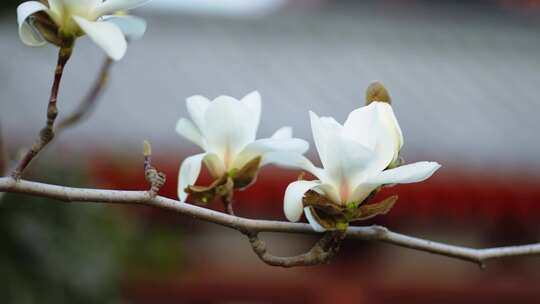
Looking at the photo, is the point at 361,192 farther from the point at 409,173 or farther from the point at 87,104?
the point at 87,104

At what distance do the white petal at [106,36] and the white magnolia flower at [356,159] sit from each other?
12 centimetres

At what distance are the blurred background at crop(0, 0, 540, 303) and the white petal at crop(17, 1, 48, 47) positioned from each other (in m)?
1.04

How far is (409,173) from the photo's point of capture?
49 centimetres

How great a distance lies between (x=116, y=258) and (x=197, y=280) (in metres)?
0.92

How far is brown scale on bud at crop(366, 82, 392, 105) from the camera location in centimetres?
52

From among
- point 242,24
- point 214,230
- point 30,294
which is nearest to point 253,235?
point 30,294

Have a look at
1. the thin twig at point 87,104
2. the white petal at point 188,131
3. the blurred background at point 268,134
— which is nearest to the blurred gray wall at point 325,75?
the blurred background at point 268,134

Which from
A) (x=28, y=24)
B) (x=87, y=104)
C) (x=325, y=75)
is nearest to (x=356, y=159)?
(x=28, y=24)

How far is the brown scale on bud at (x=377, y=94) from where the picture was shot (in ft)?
1.71

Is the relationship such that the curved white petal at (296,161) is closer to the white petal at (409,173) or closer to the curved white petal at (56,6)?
the white petal at (409,173)

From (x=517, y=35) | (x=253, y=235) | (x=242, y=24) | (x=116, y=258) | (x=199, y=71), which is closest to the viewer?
(x=253, y=235)

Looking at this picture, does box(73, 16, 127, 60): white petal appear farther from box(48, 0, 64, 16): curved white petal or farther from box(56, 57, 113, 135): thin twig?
box(56, 57, 113, 135): thin twig

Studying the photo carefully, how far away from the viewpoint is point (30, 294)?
1643 millimetres

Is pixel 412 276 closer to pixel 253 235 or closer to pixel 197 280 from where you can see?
pixel 197 280
